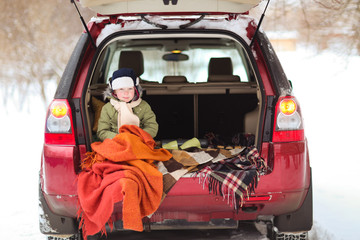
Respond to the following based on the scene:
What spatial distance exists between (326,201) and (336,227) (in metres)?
0.81

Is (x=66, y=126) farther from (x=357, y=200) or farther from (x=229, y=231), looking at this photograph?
(x=357, y=200)

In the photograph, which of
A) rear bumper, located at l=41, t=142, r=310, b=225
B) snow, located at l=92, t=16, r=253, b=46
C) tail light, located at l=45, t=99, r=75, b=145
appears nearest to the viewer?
rear bumper, located at l=41, t=142, r=310, b=225

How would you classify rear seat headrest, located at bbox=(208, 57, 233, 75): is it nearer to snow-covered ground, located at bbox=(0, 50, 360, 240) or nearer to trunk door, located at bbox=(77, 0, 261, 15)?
snow-covered ground, located at bbox=(0, 50, 360, 240)

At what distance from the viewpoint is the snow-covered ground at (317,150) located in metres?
3.91

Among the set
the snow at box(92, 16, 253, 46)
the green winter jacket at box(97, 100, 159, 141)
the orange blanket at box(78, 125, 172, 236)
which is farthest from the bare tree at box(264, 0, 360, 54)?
the orange blanket at box(78, 125, 172, 236)

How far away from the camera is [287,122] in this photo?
2832 mm

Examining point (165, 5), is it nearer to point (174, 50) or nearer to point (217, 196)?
point (217, 196)

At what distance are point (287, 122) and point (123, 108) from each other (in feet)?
3.94

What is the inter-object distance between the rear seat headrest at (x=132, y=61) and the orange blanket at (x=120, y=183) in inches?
76.6

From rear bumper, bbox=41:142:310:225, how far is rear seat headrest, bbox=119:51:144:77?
203cm

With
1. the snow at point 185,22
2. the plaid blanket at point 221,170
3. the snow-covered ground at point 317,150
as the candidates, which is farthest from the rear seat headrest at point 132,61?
the plaid blanket at point 221,170

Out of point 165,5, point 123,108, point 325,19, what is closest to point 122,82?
point 123,108

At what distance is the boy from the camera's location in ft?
10.6

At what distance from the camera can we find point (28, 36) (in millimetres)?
11531
